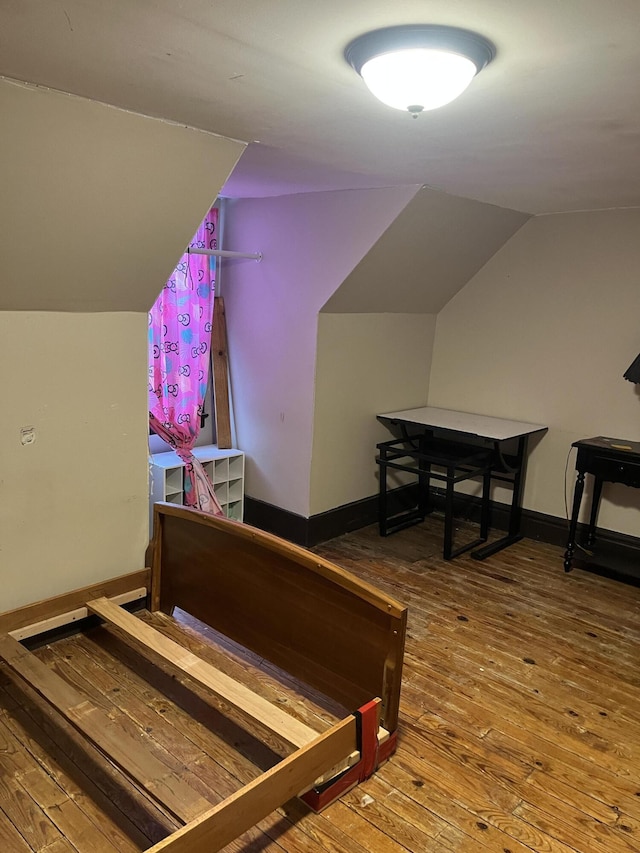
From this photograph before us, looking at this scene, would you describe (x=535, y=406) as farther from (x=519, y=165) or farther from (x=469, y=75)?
(x=469, y=75)

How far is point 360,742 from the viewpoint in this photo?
83.1 inches

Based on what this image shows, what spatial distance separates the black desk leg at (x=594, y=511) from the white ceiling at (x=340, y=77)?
74.3 inches

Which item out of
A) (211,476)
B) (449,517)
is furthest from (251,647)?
(449,517)

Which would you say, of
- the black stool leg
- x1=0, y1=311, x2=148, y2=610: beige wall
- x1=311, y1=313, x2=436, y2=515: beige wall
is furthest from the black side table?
x1=0, y1=311, x2=148, y2=610: beige wall

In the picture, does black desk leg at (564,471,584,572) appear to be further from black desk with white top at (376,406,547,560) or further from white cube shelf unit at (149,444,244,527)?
white cube shelf unit at (149,444,244,527)

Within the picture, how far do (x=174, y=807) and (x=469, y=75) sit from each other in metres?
2.13

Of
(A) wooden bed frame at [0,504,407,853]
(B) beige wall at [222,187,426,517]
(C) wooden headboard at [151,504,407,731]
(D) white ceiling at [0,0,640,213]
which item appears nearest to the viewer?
(D) white ceiling at [0,0,640,213]

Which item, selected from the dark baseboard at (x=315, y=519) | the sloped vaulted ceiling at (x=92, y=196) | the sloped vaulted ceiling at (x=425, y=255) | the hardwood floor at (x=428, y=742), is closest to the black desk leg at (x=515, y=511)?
the hardwood floor at (x=428, y=742)

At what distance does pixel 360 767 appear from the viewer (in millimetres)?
2143

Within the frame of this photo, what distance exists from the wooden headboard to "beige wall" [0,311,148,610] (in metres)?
0.23

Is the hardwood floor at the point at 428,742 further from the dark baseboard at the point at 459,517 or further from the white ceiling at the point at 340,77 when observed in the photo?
the white ceiling at the point at 340,77

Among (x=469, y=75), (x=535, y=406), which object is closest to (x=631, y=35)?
(x=469, y=75)

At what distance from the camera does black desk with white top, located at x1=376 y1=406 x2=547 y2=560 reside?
4004 mm

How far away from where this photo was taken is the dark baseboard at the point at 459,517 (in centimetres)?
395
